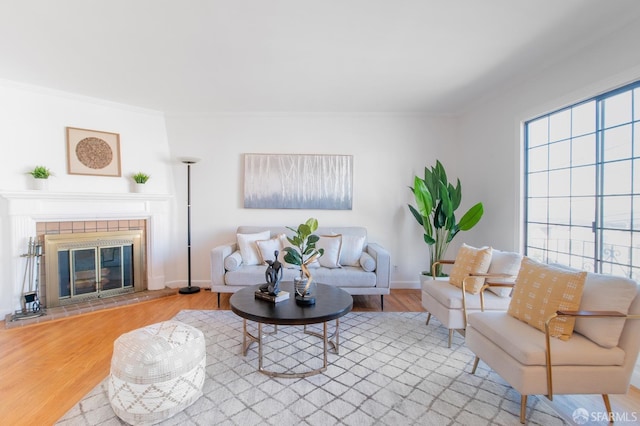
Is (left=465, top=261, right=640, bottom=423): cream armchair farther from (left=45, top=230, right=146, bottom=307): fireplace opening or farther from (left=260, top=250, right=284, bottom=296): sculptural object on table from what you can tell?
(left=45, top=230, right=146, bottom=307): fireplace opening

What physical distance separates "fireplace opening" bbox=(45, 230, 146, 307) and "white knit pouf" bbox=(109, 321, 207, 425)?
7.83ft

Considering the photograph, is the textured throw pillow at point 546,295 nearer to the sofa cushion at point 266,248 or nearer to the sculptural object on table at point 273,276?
the sculptural object on table at point 273,276

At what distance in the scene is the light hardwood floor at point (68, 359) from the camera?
1753mm

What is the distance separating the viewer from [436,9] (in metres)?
1.92

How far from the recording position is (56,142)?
334 cm

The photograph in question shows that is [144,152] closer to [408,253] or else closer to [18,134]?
[18,134]

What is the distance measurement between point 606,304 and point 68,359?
3.84 metres

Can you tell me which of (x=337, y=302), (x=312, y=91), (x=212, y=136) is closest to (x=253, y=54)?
(x=312, y=91)

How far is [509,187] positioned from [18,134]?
5.62m

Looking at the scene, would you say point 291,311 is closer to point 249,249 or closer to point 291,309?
point 291,309

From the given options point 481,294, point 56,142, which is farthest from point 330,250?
point 56,142

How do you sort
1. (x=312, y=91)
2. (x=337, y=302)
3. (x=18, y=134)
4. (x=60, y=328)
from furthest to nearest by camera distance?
(x=312, y=91) → (x=18, y=134) → (x=60, y=328) → (x=337, y=302)

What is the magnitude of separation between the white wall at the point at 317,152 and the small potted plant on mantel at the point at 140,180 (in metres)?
0.46

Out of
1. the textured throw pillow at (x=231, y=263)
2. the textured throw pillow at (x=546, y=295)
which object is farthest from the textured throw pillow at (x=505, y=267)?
the textured throw pillow at (x=231, y=263)
